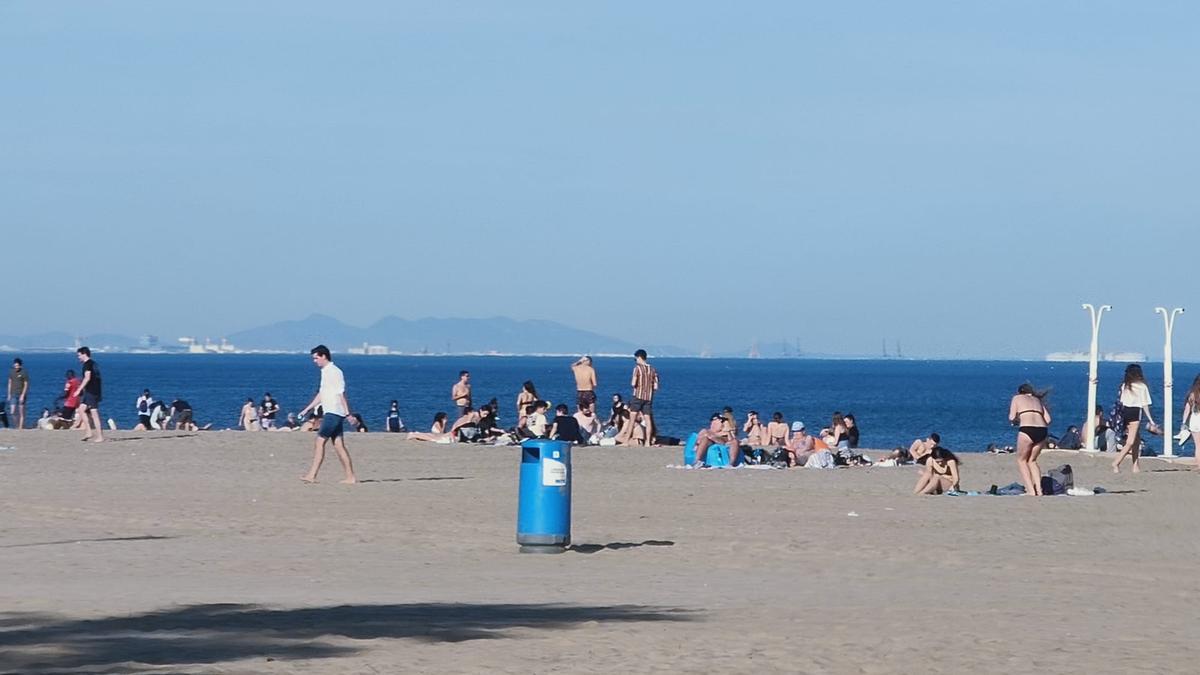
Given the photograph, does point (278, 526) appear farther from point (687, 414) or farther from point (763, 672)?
point (687, 414)

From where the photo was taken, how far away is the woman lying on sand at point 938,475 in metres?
20.7

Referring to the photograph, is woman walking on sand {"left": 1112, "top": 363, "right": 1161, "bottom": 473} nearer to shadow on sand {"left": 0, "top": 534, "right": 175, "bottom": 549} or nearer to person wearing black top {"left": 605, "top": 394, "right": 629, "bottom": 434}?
person wearing black top {"left": 605, "top": 394, "right": 629, "bottom": 434}

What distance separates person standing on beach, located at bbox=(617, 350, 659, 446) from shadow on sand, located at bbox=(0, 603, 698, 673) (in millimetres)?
17661

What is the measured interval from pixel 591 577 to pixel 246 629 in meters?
3.53

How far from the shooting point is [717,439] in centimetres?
2606

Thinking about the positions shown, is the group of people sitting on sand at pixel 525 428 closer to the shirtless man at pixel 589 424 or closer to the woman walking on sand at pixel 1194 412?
the shirtless man at pixel 589 424

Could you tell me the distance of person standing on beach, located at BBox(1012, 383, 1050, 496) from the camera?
65.1 ft

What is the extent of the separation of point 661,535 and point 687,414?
66.1m

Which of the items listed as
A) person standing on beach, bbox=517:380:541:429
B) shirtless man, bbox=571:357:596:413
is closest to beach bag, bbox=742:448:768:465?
shirtless man, bbox=571:357:596:413

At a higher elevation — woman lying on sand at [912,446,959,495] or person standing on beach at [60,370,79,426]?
person standing on beach at [60,370,79,426]

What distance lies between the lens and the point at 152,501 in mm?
18062

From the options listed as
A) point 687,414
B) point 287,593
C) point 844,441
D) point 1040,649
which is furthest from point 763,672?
point 687,414

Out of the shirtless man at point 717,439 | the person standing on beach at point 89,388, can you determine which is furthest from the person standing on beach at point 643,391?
the person standing on beach at point 89,388

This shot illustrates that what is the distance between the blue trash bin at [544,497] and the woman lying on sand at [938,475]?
7827mm
